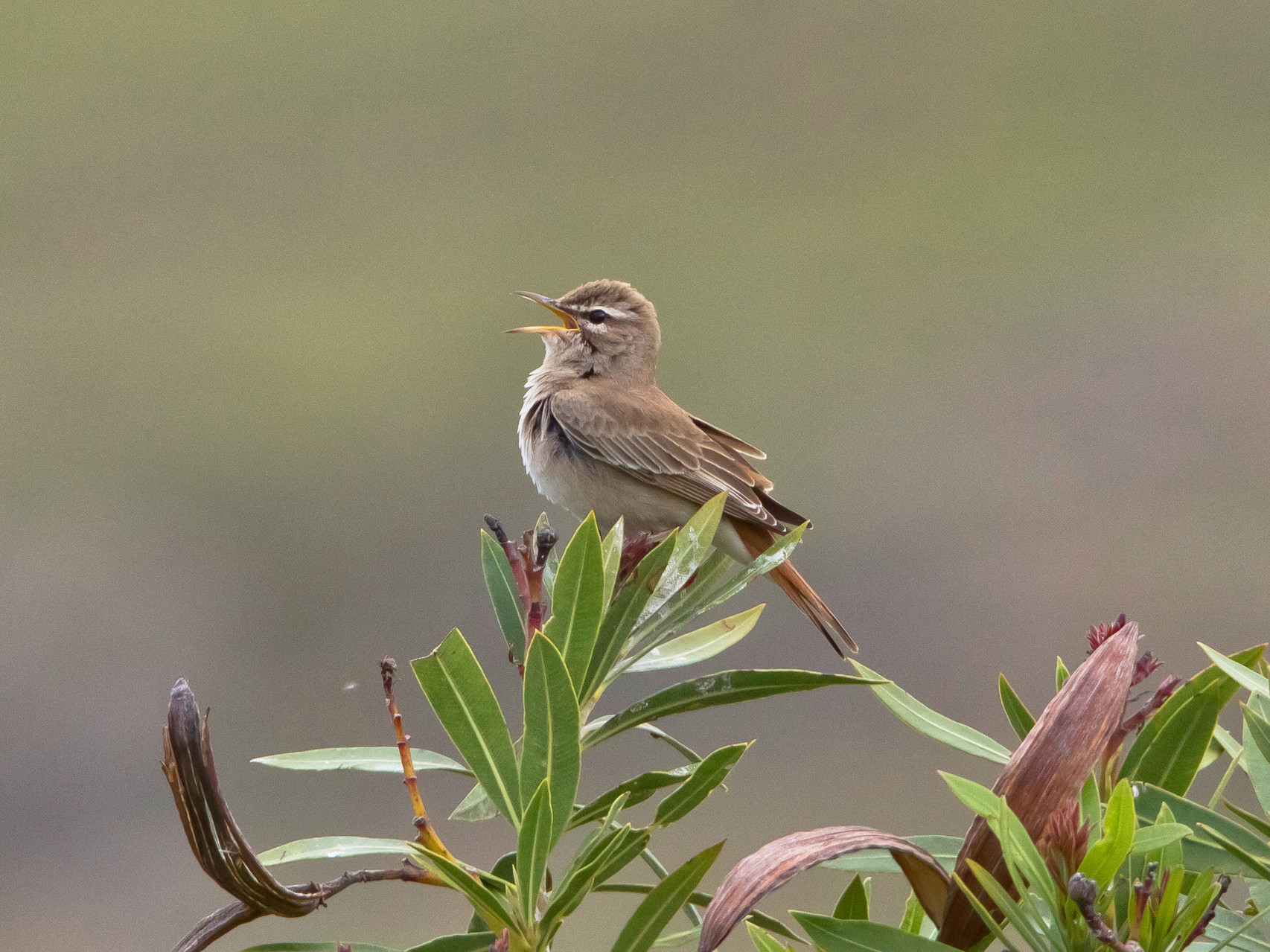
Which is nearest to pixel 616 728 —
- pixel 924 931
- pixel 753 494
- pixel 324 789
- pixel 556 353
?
pixel 924 931

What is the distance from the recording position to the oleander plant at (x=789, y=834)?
2.07ft

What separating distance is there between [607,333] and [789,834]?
8.44 feet

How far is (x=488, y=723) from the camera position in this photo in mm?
774

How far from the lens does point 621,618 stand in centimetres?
93

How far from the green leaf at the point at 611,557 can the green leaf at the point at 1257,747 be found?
0.43 meters

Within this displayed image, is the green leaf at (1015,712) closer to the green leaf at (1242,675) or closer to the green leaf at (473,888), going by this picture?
the green leaf at (1242,675)

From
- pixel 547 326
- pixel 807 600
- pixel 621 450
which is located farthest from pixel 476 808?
pixel 547 326

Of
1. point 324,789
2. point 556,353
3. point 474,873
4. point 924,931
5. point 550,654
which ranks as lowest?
point 324,789

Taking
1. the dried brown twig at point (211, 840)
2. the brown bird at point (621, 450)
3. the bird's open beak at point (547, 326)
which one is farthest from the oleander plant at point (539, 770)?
the brown bird at point (621, 450)

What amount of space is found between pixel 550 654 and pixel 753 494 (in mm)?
2181

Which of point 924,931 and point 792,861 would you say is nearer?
point 792,861

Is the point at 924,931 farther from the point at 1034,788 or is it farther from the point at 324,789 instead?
the point at 324,789

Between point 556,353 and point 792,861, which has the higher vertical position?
point 556,353

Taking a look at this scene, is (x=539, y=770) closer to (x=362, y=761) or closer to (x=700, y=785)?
(x=700, y=785)
